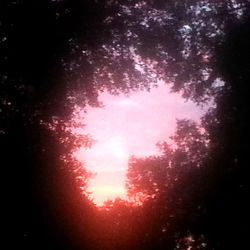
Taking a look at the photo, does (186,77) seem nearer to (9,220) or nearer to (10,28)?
(10,28)

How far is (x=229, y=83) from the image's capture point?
22375 mm

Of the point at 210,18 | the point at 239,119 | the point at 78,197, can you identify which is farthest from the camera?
the point at 210,18

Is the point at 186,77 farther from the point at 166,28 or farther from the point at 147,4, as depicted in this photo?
the point at 147,4

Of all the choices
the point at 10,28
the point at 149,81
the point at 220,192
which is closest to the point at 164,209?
the point at 220,192

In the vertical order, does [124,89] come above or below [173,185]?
above

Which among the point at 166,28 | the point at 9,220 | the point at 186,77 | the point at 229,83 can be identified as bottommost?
the point at 9,220

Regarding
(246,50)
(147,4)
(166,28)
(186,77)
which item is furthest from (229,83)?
(147,4)

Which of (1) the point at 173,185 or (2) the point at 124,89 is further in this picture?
(2) the point at 124,89

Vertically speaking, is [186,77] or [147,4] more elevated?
[147,4]

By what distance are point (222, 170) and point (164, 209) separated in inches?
150

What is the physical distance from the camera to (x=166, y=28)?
25.0 metres

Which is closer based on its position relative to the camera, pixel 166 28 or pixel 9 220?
pixel 9 220

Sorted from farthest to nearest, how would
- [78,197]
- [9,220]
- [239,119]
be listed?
[239,119]
[78,197]
[9,220]

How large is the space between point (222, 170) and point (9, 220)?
36.9ft
